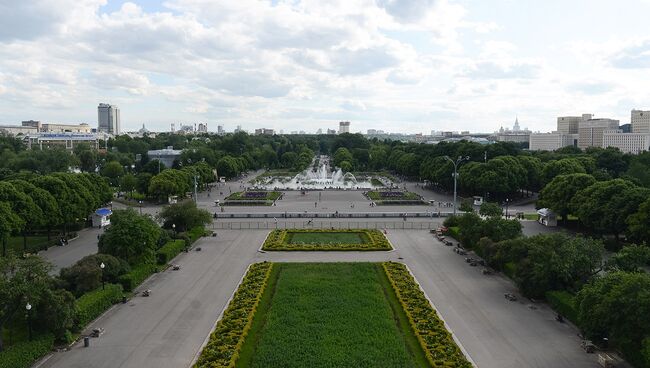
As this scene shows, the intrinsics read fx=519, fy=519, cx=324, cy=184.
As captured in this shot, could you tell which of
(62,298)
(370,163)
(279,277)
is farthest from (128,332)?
(370,163)

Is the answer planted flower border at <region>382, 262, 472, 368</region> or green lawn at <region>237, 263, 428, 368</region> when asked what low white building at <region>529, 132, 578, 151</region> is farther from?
green lawn at <region>237, 263, 428, 368</region>

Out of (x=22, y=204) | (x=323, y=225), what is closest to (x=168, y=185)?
(x=323, y=225)

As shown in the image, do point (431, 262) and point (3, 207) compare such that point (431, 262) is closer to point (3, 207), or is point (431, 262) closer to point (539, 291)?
point (539, 291)

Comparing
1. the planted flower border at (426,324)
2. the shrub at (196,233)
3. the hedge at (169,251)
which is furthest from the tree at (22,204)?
the planted flower border at (426,324)

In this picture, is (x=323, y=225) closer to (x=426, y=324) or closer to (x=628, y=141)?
(x=426, y=324)

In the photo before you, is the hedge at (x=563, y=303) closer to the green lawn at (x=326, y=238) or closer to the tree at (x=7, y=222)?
the green lawn at (x=326, y=238)

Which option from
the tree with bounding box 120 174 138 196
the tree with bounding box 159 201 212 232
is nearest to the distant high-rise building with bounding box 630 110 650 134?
the tree with bounding box 120 174 138 196

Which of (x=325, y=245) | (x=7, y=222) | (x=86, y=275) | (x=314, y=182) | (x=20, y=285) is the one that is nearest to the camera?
(x=20, y=285)

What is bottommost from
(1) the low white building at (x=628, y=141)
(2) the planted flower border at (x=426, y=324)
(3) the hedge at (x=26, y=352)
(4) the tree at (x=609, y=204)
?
(3) the hedge at (x=26, y=352)
